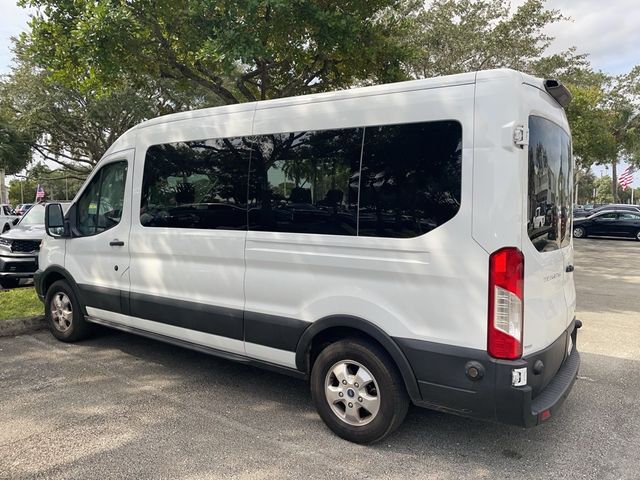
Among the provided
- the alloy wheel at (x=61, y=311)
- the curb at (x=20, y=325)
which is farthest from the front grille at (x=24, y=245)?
the alloy wheel at (x=61, y=311)

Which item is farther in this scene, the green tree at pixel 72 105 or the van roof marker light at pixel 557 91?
the green tree at pixel 72 105

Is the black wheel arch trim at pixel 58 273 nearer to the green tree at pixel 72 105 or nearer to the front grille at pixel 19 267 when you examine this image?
the front grille at pixel 19 267

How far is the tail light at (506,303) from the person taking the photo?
2.86 metres

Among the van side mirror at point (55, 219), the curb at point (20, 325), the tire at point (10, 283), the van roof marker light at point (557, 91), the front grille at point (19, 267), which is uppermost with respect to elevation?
the van roof marker light at point (557, 91)

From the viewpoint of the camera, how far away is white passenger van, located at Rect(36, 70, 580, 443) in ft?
9.53

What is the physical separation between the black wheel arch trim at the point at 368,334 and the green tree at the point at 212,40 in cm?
537

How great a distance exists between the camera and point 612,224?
22062 mm

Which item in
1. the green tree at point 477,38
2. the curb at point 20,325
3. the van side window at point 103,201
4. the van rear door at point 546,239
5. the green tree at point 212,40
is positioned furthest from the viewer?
the green tree at point 477,38

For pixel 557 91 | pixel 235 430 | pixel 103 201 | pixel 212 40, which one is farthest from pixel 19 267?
pixel 557 91

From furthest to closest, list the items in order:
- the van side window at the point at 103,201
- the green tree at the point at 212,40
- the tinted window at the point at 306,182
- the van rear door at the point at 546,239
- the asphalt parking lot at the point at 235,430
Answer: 1. the green tree at the point at 212,40
2. the van side window at the point at 103,201
3. the tinted window at the point at 306,182
4. the asphalt parking lot at the point at 235,430
5. the van rear door at the point at 546,239

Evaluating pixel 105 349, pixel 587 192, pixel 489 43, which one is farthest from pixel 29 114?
pixel 587 192

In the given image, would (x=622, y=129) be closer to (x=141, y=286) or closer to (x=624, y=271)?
(x=624, y=271)

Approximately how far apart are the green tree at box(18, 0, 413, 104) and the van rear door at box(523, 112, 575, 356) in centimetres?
523

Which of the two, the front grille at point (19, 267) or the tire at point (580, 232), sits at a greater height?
the tire at point (580, 232)
